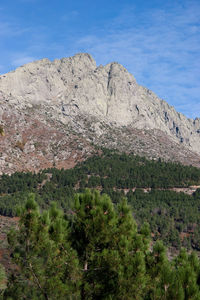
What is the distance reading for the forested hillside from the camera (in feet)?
381

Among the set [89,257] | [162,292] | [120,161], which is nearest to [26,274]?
[89,257]

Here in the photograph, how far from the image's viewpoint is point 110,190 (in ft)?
468

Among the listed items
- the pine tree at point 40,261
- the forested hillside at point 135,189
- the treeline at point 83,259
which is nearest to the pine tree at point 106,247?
the treeline at point 83,259

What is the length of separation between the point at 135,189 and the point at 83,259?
141 m

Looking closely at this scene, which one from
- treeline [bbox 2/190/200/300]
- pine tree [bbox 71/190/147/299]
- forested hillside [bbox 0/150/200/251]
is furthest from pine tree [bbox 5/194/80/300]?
forested hillside [bbox 0/150/200/251]

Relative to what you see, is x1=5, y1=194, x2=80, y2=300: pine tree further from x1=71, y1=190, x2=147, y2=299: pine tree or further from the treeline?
x1=71, y1=190, x2=147, y2=299: pine tree

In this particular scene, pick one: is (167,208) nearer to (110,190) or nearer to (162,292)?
(110,190)

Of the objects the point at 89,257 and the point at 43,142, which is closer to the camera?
the point at 89,257

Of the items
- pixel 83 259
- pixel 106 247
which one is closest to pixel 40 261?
pixel 83 259

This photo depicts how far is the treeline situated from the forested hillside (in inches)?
3657

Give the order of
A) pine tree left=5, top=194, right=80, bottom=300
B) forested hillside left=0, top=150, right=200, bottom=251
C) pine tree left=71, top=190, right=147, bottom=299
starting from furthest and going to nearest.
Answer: forested hillside left=0, top=150, right=200, bottom=251 < pine tree left=5, top=194, right=80, bottom=300 < pine tree left=71, top=190, right=147, bottom=299

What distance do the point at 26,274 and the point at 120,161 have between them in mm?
172578

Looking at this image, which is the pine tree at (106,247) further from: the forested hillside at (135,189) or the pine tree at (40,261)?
the forested hillside at (135,189)

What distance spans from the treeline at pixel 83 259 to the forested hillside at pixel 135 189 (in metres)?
92.9
